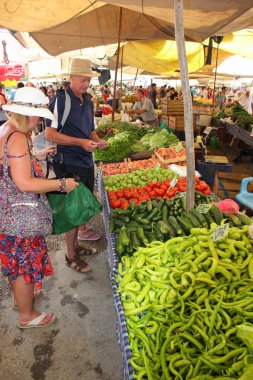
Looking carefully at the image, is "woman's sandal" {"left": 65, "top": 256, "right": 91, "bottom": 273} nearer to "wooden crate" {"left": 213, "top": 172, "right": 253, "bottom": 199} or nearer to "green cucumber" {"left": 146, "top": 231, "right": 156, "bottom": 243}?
"green cucumber" {"left": 146, "top": 231, "right": 156, "bottom": 243}

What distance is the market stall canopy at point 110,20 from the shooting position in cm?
281

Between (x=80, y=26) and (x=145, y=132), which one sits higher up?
(x=80, y=26)

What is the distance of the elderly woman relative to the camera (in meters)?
2.34

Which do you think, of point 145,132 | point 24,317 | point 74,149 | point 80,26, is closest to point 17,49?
point 80,26

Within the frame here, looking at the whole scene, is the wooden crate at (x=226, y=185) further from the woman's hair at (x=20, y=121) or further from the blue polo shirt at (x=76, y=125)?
the woman's hair at (x=20, y=121)

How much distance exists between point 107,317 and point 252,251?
1.89m

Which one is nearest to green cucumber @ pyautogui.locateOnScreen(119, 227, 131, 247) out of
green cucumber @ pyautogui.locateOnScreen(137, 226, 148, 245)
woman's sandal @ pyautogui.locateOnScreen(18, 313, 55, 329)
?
green cucumber @ pyautogui.locateOnScreen(137, 226, 148, 245)

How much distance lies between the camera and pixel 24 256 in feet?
9.07

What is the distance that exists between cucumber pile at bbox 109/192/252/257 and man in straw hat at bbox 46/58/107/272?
2.81 feet

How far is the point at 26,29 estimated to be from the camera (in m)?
5.11

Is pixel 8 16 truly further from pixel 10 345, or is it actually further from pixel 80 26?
pixel 10 345

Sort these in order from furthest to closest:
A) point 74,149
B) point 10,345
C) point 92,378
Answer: point 74,149, point 10,345, point 92,378

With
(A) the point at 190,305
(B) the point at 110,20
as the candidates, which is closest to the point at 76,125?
(A) the point at 190,305

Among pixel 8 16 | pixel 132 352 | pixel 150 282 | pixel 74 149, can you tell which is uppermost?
pixel 8 16
